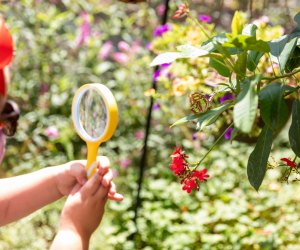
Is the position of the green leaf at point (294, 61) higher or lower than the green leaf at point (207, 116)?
higher

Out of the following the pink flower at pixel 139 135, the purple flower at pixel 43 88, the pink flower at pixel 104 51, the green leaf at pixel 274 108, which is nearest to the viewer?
the green leaf at pixel 274 108

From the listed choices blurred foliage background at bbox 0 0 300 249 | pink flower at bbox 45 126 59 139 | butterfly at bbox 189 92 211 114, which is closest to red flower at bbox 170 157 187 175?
butterfly at bbox 189 92 211 114

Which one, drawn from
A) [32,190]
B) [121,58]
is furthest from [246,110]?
[121,58]

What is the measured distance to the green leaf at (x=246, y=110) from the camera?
78 cm

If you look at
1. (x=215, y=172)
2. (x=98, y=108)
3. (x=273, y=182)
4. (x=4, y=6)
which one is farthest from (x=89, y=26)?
(x=98, y=108)

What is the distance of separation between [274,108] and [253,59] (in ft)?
0.53

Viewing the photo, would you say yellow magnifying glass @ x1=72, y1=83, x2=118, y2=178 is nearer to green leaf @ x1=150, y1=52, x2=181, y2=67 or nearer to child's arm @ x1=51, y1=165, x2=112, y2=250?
child's arm @ x1=51, y1=165, x2=112, y2=250

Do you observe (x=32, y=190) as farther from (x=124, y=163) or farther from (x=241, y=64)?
(x=124, y=163)

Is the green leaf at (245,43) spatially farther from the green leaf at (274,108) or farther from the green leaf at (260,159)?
the green leaf at (260,159)

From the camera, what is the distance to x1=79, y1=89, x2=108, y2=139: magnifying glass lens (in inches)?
50.4

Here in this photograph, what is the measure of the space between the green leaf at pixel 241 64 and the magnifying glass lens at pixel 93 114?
0.34m

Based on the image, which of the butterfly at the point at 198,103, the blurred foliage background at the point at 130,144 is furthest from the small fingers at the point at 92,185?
the blurred foliage background at the point at 130,144

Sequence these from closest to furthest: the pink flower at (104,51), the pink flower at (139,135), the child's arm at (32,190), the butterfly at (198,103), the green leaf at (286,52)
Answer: the green leaf at (286,52) < the butterfly at (198,103) < the child's arm at (32,190) < the pink flower at (139,135) < the pink flower at (104,51)

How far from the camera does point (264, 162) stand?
112 centimetres
